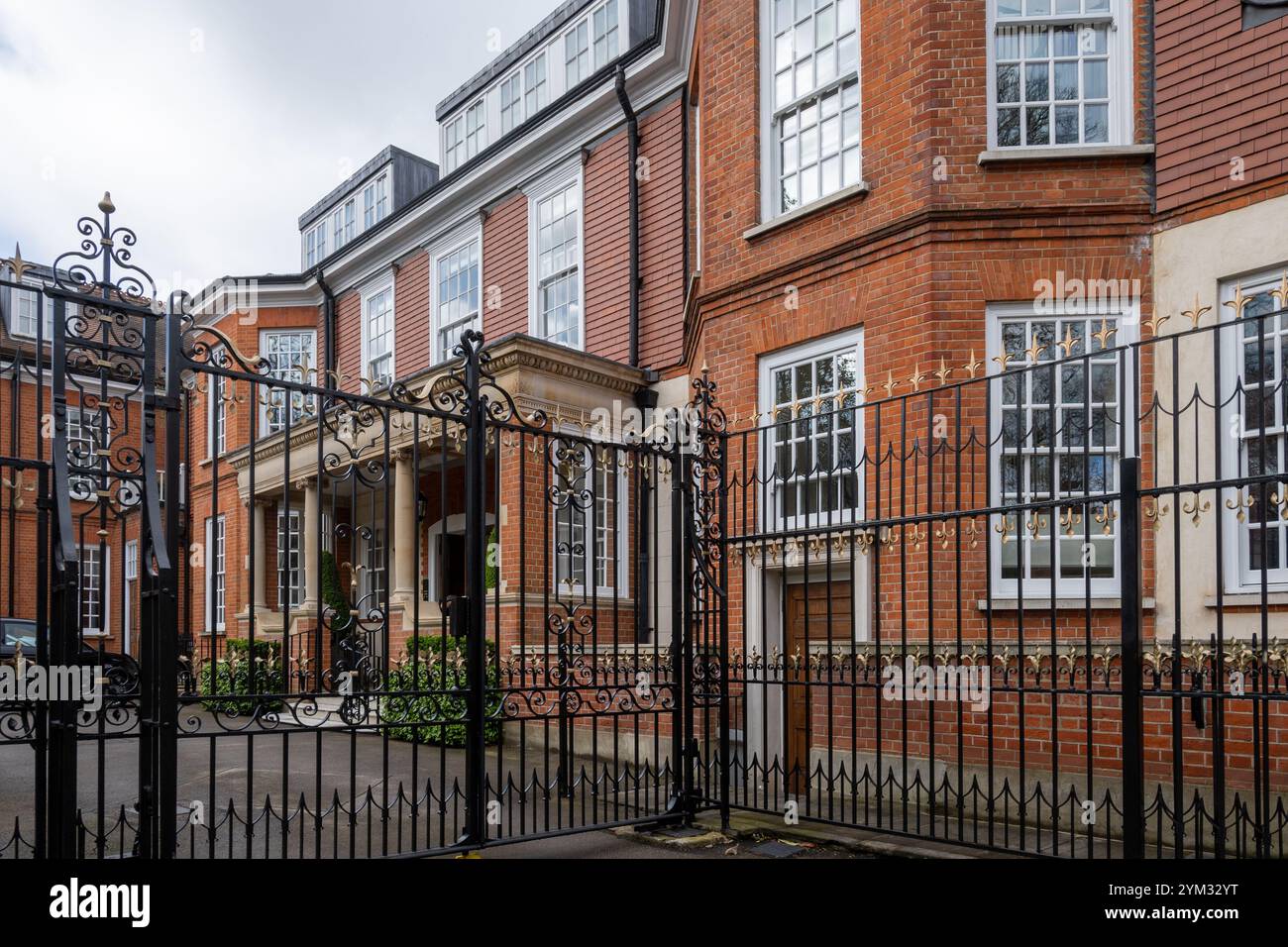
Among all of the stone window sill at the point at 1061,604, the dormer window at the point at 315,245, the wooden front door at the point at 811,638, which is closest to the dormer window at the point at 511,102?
the dormer window at the point at 315,245

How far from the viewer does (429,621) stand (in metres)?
13.0

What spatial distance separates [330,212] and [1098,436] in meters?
20.3

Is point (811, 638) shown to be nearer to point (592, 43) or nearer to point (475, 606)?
point (475, 606)

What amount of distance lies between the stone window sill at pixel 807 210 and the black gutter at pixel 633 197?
3380 millimetres

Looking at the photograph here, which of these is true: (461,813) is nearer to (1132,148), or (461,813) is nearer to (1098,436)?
(1098,436)

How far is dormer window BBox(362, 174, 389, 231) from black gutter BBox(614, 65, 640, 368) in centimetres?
948

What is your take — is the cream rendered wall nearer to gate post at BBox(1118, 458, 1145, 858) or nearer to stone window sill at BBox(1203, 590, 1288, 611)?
stone window sill at BBox(1203, 590, 1288, 611)

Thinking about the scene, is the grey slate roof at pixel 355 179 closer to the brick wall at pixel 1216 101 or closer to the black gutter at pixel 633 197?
the black gutter at pixel 633 197

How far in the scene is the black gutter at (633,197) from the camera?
14.0m

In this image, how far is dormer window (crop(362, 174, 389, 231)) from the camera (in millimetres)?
22266

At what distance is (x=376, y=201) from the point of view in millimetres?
22641

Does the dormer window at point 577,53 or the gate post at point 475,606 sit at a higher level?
the dormer window at point 577,53
